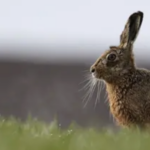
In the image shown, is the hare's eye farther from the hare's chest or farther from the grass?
the grass

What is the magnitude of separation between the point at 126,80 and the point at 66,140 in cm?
224

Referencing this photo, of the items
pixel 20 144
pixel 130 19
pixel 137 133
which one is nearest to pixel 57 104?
pixel 130 19

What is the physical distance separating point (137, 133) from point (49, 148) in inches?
51.8

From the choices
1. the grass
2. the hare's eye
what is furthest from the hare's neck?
the grass

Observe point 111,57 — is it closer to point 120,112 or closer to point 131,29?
point 131,29

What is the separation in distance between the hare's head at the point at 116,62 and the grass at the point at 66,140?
4.60 ft

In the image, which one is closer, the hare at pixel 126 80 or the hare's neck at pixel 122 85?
the hare at pixel 126 80

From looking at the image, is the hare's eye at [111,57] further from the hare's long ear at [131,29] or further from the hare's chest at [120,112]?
the hare's chest at [120,112]

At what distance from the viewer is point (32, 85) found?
53.9 ft

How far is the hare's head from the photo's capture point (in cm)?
871

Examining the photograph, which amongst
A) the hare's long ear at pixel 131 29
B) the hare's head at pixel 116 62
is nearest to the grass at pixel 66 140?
the hare's head at pixel 116 62

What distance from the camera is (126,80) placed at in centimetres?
858

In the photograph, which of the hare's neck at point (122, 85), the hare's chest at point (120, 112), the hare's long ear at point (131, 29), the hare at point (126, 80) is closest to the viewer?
the hare at point (126, 80)

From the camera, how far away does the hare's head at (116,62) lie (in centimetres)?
871
